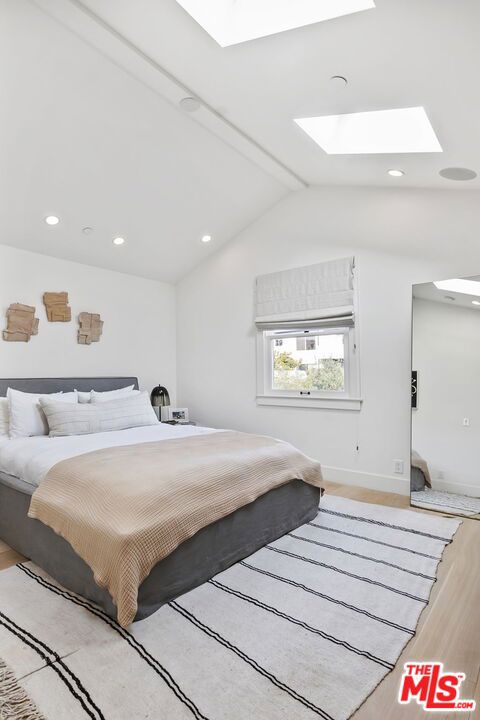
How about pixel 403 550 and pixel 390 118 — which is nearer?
pixel 403 550

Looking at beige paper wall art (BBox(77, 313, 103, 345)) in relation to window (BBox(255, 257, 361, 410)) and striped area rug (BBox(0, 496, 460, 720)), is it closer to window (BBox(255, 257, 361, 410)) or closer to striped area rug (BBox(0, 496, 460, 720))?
window (BBox(255, 257, 361, 410))

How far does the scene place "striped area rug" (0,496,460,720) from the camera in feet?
5.02

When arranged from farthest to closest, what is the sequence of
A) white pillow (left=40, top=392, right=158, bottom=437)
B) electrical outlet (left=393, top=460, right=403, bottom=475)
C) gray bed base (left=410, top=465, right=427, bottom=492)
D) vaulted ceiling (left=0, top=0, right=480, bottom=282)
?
electrical outlet (left=393, top=460, right=403, bottom=475) → gray bed base (left=410, top=465, right=427, bottom=492) → white pillow (left=40, top=392, right=158, bottom=437) → vaulted ceiling (left=0, top=0, right=480, bottom=282)

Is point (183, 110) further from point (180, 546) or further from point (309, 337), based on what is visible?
point (180, 546)

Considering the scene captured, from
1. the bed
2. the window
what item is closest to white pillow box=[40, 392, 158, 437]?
the bed

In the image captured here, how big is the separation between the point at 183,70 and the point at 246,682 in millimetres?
3104

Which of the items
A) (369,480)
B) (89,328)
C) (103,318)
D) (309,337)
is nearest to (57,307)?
(89,328)

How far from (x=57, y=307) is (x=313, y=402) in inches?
107

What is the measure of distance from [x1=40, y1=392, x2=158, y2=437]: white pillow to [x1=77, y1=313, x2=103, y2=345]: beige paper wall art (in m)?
0.86

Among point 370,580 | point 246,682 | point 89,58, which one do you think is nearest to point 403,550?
point 370,580

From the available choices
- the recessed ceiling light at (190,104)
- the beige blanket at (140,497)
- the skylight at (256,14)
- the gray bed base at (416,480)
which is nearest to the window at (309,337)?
the gray bed base at (416,480)

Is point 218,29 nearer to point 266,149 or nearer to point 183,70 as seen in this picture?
point 183,70

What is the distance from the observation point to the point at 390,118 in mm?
3004

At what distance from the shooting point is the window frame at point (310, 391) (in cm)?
423
